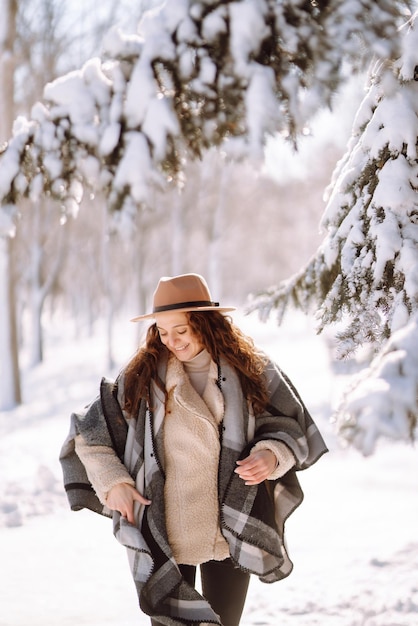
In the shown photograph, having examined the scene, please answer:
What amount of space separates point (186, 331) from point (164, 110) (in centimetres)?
170

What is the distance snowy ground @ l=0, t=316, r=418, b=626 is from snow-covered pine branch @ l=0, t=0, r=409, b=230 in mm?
1895

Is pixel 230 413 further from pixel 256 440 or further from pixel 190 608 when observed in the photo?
pixel 190 608

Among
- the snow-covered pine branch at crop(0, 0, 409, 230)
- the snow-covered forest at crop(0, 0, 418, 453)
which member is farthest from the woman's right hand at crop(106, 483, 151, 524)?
the snow-covered pine branch at crop(0, 0, 409, 230)

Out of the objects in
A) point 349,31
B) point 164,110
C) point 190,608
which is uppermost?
point 349,31

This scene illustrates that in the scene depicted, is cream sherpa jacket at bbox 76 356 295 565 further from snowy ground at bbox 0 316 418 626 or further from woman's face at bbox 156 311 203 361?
snowy ground at bbox 0 316 418 626

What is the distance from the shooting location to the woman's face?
2.65m

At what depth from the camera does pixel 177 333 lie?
2662 millimetres

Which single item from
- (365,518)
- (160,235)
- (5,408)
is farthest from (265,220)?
(365,518)

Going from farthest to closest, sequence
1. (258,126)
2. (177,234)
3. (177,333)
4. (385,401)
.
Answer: (177,234) < (258,126) < (177,333) < (385,401)

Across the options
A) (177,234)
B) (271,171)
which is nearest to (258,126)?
(271,171)

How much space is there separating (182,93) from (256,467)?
235 cm

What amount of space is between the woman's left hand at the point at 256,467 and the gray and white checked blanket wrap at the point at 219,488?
2.3 inches

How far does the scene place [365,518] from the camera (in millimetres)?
6262

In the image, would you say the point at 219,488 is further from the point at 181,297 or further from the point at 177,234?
the point at 177,234
